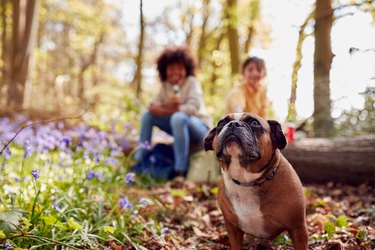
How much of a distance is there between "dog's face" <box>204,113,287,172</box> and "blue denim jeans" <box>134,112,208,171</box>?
251 cm

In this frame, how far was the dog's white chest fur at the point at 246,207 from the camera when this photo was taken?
2.30 meters

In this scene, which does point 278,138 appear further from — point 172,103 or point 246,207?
point 172,103

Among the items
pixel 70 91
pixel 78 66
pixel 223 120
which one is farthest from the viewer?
pixel 70 91

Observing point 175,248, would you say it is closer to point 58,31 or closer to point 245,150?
point 245,150

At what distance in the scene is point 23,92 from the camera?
1044cm

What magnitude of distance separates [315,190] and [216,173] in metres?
1.23

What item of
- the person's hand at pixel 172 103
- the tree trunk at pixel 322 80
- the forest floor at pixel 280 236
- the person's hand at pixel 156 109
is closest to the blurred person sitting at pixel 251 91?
the person's hand at pixel 172 103

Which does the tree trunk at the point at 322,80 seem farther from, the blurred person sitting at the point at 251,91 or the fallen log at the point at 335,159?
the blurred person sitting at the point at 251,91

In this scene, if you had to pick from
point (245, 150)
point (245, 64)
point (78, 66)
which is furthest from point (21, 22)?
point (78, 66)

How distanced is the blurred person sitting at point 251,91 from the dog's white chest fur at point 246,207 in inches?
99.1

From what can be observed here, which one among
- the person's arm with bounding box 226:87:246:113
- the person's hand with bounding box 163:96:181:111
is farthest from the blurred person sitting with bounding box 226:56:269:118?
the person's hand with bounding box 163:96:181:111

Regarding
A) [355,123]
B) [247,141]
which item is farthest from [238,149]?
[355,123]

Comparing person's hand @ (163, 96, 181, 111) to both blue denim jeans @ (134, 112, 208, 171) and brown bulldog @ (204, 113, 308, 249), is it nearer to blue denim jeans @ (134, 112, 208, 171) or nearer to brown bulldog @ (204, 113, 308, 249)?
blue denim jeans @ (134, 112, 208, 171)

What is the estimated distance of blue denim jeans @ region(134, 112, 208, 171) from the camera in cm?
493
